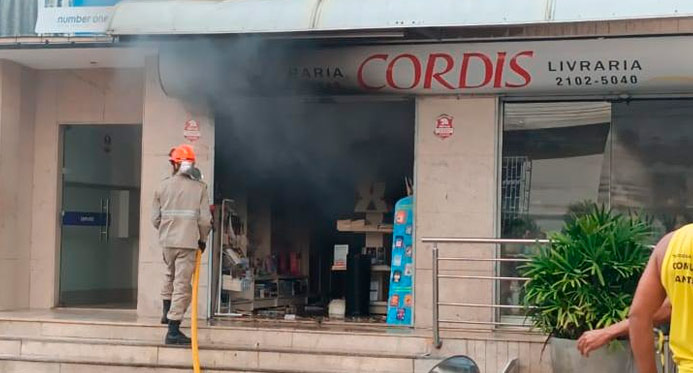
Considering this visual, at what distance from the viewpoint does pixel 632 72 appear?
28.9 ft

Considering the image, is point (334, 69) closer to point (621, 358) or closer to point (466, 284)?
point (466, 284)

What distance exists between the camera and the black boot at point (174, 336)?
8320 mm

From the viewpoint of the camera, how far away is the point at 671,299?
8.91ft

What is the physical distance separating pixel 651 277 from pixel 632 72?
6478 millimetres

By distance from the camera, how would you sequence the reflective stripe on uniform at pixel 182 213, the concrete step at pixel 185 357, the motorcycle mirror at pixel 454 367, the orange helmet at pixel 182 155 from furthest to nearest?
the orange helmet at pixel 182 155, the reflective stripe on uniform at pixel 182 213, the concrete step at pixel 185 357, the motorcycle mirror at pixel 454 367

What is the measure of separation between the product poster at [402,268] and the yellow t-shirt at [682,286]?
695 centimetres

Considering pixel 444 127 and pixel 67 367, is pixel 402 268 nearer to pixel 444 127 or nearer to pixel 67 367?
pixel 444 127

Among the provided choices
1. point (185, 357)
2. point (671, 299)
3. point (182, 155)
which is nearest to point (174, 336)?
point (185, 357)

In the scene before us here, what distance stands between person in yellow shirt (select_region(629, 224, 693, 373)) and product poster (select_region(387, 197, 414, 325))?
6896 millimetres

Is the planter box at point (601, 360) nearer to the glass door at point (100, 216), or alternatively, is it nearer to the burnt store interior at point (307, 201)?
the burnt store interior at point (307, 201)

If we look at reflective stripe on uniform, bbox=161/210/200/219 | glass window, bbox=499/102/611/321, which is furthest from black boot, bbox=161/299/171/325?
glass window, bbox=499/102/611/321

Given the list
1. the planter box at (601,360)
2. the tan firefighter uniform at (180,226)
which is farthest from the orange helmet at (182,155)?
the planter box at (601,360)

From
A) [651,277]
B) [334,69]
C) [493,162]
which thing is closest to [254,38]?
[334,69]

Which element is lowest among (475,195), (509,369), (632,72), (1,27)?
(509,369)
